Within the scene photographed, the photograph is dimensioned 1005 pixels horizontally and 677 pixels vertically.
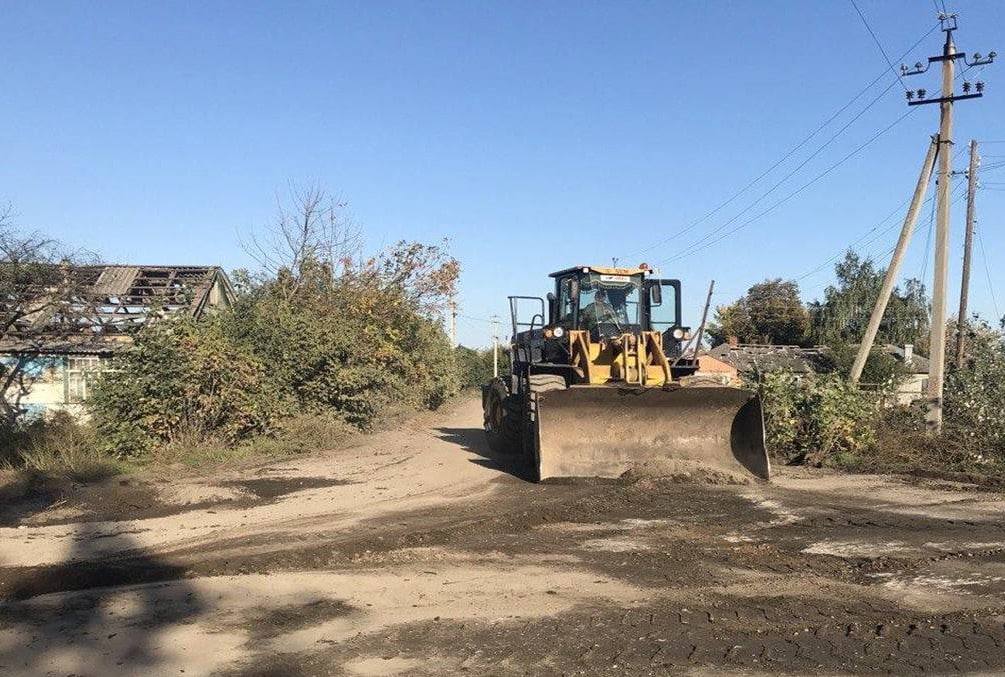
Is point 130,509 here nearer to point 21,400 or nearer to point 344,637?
point 344,637

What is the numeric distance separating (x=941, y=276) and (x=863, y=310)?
41.2 m

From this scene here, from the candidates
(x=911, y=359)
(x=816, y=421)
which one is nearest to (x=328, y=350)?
(x=816, y=421)

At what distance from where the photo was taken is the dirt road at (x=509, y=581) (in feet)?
15.5

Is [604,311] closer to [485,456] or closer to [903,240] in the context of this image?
A: [485,456]

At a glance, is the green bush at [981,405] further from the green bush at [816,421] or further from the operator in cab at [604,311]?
the operator in cab at [604,311]

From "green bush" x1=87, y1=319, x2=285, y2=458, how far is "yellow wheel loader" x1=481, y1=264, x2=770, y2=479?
5141 millimetres

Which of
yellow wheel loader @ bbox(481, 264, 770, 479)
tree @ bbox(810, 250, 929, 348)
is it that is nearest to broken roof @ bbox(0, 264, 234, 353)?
yellow wheel loader @ bbox(481, 264, 770, 479)

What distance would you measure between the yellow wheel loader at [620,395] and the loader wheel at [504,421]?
0.05 m

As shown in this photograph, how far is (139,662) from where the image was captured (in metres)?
4.64

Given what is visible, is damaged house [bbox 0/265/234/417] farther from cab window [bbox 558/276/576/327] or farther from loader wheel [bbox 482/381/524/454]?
cab window [bbox 558/276/576/327]

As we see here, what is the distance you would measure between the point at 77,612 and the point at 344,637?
6.47 ft

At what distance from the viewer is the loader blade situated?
10.8 metres

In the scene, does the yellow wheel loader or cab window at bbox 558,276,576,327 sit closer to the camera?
the yellow wheel loader

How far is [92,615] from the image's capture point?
543 centimetres
